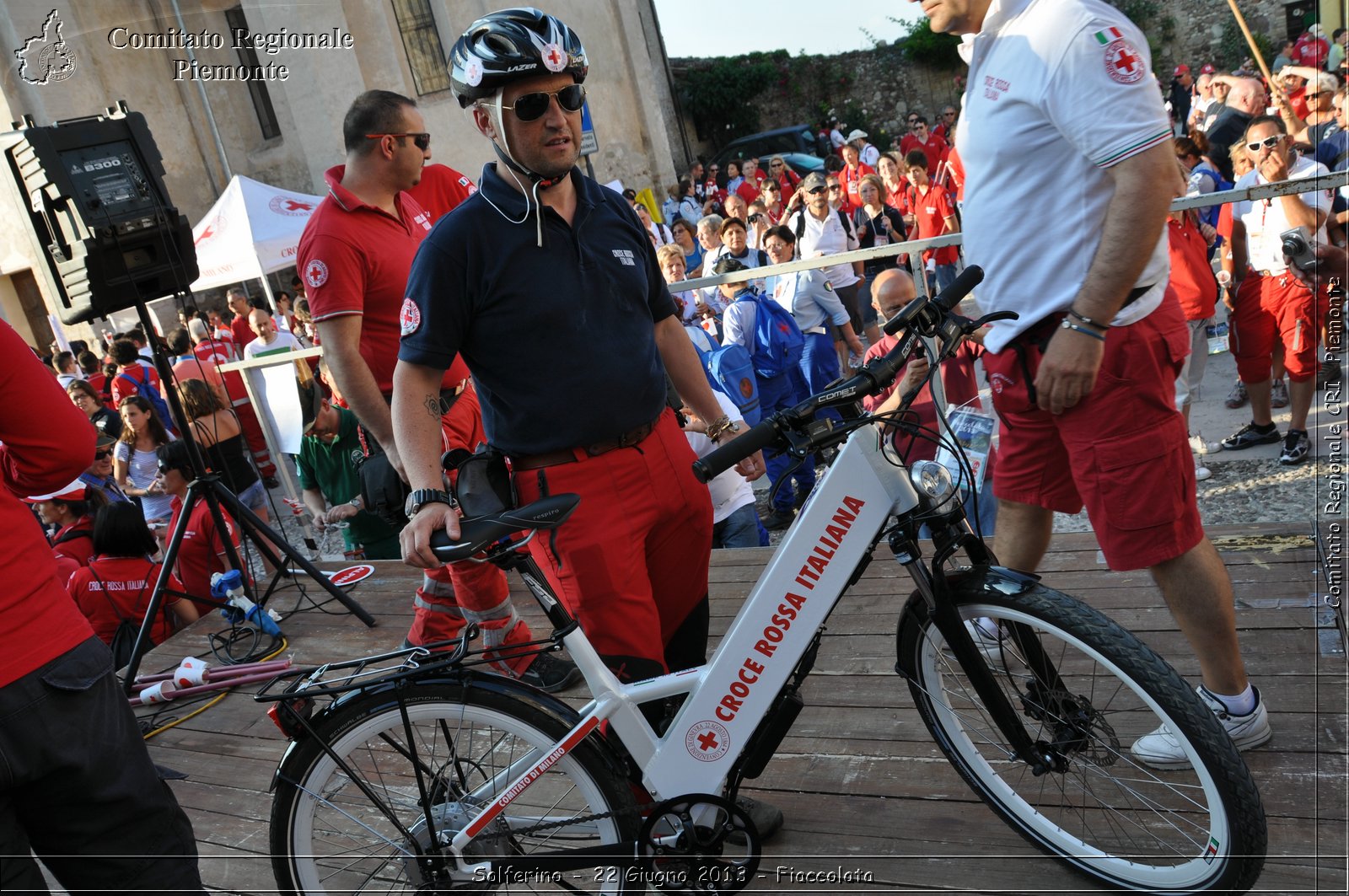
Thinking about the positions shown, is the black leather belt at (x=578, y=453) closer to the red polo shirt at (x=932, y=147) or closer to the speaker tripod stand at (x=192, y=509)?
the speaker tripod stand at (x=192, y=509)

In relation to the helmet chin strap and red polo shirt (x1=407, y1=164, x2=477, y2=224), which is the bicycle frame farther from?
red polo shirt (x1=407, y1=164, x2=477, y2=224)

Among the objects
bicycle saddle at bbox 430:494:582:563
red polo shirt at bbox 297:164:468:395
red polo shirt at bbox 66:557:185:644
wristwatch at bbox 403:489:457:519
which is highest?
red polo shirt at bbox 297:164:468:395

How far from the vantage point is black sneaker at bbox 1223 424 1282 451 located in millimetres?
5754

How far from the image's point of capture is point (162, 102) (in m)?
18.9

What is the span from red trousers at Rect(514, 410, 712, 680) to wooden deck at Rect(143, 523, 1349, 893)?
67cm

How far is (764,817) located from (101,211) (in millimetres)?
3885

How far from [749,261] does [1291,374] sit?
15.1ft

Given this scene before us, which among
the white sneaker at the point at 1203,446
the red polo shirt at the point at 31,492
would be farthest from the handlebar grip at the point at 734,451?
the white sneaker at the point at 1203,446

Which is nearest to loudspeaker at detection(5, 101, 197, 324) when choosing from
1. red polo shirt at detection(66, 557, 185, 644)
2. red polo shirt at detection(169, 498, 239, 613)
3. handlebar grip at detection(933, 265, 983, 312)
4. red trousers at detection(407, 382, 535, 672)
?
red polo shirt at detection(66, 557, 185, 644)

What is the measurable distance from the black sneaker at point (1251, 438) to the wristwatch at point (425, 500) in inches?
209

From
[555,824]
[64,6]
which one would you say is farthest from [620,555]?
[64,6]

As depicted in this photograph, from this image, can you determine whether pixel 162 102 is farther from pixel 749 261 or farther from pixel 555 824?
pixel 555 824

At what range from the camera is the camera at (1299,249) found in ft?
14.6

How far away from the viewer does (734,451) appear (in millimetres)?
1759
